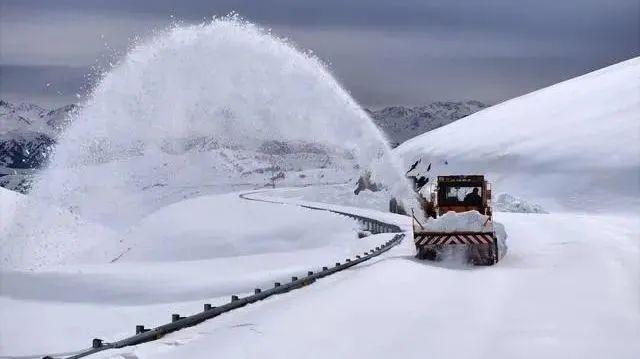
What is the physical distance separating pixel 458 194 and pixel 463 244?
137 inches

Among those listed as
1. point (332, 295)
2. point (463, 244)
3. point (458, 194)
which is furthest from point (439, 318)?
point (458, 194)

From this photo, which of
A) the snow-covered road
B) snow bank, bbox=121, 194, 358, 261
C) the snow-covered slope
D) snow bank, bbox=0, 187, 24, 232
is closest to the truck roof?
the snow-covered road

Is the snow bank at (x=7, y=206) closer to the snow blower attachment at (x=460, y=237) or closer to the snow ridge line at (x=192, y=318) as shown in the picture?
→ the snow blower attachment at (x=460, y=237)

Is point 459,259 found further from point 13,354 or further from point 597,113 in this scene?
point 597,113

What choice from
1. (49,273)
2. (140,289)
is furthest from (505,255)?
(49,273)

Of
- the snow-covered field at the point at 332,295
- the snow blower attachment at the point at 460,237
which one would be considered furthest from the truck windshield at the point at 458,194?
the snow-covered field at the point at 332,295

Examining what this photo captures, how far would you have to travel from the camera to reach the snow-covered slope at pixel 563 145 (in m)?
72.2

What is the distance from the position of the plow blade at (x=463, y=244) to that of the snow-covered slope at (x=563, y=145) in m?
47.1

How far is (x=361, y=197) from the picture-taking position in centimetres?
7925

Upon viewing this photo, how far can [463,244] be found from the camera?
2045 centimetres

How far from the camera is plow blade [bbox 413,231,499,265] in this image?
66.4 ft

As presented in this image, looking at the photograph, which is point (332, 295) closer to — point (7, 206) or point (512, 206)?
point (512, 206)

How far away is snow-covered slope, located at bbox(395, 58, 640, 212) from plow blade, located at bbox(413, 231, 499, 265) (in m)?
47.1

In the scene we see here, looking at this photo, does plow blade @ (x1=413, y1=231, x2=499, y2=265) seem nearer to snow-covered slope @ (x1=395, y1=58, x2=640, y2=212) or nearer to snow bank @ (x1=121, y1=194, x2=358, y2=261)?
snow bank @ (x1=121, y1=194, x2=358, y2=261)
